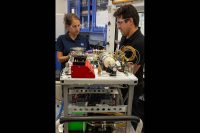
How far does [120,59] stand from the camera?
1634mm

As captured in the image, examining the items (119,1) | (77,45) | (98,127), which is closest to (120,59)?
(98,127)

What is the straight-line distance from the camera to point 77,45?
2414 mm
